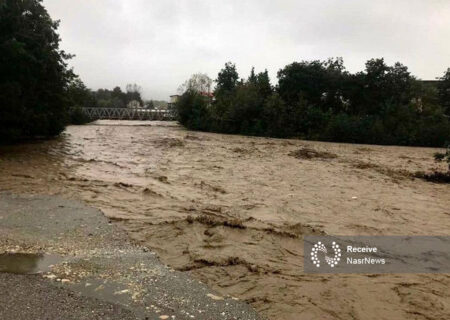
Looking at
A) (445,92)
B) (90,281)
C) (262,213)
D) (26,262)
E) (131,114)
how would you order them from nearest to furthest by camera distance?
(90,281), (26,262), (262,213), (445,92), (131,114)

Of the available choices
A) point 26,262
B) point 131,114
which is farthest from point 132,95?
point 26,262

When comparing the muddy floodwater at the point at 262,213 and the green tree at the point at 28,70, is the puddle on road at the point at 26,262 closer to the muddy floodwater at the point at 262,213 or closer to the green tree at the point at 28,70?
the muddy floodwater at the point at 262,213

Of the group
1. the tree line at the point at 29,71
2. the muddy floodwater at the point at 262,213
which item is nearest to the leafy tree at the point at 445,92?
the muddy floodwater at the point at 262,213

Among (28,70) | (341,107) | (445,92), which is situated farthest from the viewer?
(341,107)

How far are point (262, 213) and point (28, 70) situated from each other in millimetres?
14068

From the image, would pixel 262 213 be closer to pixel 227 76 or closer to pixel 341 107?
pixel 341 107

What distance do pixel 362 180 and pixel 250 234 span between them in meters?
8.61

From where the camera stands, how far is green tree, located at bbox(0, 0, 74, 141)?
16.3 metres

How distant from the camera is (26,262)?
17.0 ft

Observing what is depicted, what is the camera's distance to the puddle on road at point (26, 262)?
494 centimetres

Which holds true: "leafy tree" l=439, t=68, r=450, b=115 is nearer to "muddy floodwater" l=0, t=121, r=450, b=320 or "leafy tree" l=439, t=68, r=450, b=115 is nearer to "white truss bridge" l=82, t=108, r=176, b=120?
"muddy floodwater" l=0, t=121, r=450, b=320

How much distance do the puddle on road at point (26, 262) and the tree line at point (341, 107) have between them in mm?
32355

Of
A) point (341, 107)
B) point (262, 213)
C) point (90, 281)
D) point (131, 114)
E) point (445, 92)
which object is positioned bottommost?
Result: point (262, 213)

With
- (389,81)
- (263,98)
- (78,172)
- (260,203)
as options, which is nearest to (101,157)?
(78,172)
